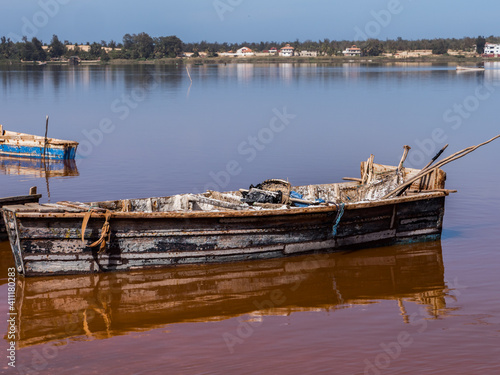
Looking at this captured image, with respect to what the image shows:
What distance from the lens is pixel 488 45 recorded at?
17112cm

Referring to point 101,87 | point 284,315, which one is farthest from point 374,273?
point 101,87

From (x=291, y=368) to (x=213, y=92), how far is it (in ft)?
152

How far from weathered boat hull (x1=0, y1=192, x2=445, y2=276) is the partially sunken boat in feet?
0.05

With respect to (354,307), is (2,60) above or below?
above

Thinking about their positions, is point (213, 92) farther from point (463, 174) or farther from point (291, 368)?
point (291, 368)

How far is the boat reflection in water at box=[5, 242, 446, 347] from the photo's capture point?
30.3ft

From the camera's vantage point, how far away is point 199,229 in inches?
420

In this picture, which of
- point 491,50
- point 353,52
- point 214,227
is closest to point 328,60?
point 353,52

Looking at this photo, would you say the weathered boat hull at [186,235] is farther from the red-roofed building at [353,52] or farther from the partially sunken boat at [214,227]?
the red-roofed building at [353,52]

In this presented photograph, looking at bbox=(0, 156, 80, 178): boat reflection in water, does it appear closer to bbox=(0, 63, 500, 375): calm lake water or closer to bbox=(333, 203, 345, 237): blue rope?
bbox=(0, 63, 500, 375): calm lake water

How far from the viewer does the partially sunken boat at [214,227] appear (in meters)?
10.1

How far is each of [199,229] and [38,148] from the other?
12289mm

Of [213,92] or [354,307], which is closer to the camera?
[354,307]

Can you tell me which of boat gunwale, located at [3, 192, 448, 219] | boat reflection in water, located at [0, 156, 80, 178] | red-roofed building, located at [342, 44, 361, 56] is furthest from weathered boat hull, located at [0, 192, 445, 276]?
red-roofed building, located at [342, 44, 361, 56]
